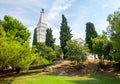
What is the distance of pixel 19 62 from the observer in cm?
3259

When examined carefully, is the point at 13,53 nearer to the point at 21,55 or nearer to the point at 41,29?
the point at 21,55

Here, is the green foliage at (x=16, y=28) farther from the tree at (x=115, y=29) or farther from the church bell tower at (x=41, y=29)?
the church bell tower at (x=41, y=29)

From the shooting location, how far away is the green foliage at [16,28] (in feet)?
151

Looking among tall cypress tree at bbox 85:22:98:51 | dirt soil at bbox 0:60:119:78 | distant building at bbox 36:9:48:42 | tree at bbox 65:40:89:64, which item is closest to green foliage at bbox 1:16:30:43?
dirt soil at bbox 0:60:119:78

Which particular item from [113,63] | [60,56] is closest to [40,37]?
[60,56]

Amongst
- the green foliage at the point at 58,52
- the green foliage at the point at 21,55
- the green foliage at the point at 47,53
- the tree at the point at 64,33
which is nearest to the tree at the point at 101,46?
the green foliage at the point at 47,53

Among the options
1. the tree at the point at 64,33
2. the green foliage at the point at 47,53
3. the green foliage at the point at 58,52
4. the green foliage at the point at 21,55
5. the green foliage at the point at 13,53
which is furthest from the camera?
the green foliage at the point at 58,52

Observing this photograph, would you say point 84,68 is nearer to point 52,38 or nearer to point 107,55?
point 107,55

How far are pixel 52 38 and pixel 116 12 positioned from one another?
2765 centimetres

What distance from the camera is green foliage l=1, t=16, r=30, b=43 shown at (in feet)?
151

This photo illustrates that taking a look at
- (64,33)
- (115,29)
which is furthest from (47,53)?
(115,29)

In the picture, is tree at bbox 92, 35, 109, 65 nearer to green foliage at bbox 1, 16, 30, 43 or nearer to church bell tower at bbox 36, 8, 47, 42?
green foliage at bbox 1, 16, 30, 43

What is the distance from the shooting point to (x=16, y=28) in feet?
156

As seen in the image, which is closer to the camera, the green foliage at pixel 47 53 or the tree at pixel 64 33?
the green foliage at pixel 47 53
